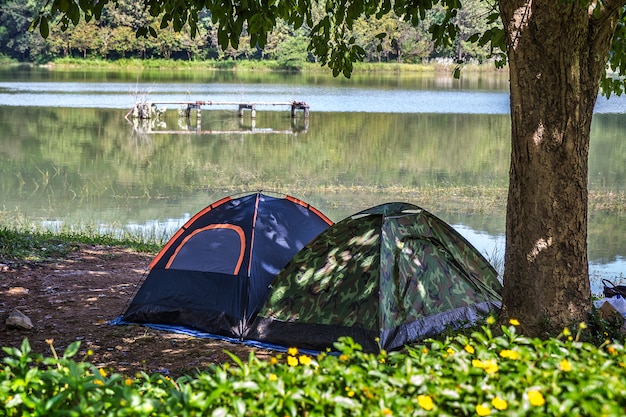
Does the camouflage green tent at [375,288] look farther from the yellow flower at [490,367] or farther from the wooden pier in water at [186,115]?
the wooden pier in water at [186,115]

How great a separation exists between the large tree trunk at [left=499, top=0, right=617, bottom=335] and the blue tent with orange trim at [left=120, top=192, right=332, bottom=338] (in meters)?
2.32

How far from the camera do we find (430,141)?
941 inches

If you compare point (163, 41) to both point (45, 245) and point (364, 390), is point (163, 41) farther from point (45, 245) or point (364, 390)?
point (364, 390)

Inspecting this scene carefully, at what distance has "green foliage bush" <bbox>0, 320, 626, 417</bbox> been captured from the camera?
97.0 inches

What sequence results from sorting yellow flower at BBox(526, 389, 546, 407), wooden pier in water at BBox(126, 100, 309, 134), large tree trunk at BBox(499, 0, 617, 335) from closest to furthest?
yellow flower at BBox(526, 389, 546, 407)
large tree trunk at BBox(499, 0, 617, 335)
wooden pier in water at BBox(126, 100, 309, 134)

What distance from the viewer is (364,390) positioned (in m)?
2.61

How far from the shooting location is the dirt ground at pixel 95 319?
19.2 feet

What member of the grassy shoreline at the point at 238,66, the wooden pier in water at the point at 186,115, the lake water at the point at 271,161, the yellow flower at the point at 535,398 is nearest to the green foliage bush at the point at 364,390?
the yellow flower at the point at 535,398

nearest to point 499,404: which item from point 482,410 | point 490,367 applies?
point 482,410

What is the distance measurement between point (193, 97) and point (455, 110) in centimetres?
1278

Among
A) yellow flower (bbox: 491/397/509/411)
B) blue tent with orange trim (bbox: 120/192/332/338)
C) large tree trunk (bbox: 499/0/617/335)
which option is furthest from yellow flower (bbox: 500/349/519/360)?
blue tent with orange trim (bbox: 120/192/332/338)

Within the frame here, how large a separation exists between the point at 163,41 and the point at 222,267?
66.3 meters

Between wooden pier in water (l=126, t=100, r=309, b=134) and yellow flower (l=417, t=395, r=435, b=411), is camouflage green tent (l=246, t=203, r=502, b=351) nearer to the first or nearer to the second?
yellow flower (l=417, t=395, r=435, b=411)

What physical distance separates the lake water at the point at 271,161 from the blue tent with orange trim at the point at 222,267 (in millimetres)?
4508
